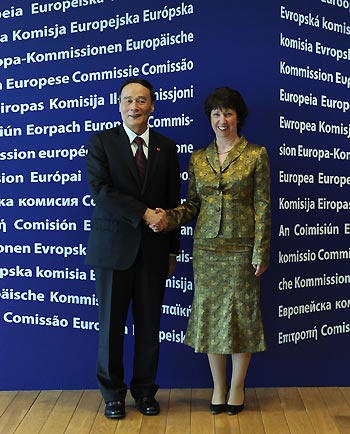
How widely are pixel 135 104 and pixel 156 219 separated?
1.92ft

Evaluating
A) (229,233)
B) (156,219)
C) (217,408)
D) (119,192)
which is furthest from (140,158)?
(217,408)

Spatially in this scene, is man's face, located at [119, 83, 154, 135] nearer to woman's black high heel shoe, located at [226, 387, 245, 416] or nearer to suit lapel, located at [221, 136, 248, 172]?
suit lapel, located at [221, 136, 248, 172]

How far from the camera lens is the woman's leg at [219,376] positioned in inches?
122

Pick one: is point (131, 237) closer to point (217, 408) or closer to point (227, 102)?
point (227, 102)

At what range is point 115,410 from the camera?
120 inches

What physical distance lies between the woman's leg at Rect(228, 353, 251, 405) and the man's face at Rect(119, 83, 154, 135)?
1295 mm

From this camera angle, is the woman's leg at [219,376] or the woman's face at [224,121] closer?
the woman's face at [224,121]

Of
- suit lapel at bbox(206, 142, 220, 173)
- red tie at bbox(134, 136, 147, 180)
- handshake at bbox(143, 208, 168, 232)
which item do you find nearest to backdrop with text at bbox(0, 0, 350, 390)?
suit lapel at bbox(206, 142, 220, 173)

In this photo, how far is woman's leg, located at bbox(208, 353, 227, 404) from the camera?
3100 millimetres

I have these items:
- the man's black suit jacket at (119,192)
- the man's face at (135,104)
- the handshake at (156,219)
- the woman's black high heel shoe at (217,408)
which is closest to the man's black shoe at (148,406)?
the woman's black high heel shoe at (217,408)

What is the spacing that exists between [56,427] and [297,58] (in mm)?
2369

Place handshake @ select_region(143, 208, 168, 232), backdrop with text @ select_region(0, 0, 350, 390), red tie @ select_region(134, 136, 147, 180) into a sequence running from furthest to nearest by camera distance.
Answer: backdrop with text @ select_region(0, 0, 350, 390) < red tie @ select_region(134, 136, 147, 180) < handshake @ select_region(143, 208, 168, 232)

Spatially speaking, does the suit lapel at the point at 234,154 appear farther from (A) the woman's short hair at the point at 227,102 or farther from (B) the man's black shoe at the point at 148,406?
(B) the man's black shoe at the point at 148,406

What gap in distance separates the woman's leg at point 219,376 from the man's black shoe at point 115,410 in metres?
0.48
